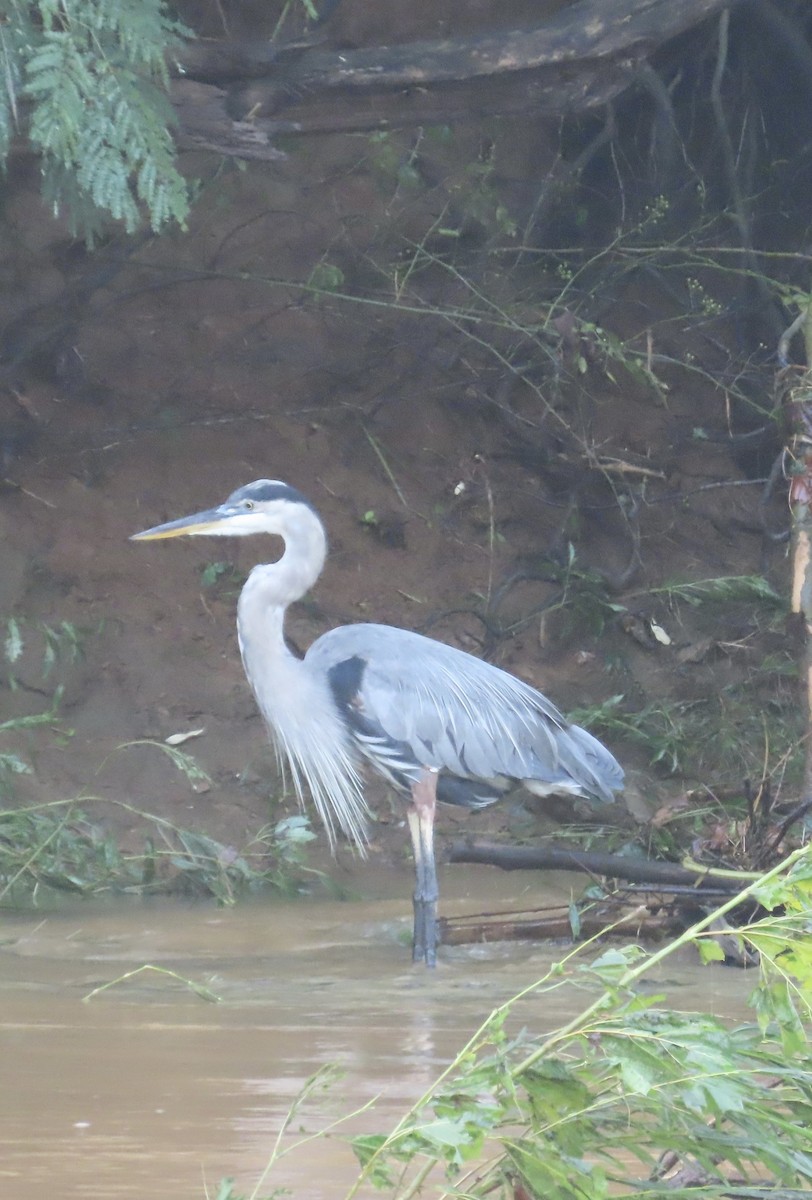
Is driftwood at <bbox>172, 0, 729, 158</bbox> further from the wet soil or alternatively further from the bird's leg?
the bird's leg

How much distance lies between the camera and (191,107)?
5.21 m

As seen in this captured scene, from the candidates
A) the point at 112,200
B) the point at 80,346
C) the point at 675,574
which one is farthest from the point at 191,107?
the point at 675,574

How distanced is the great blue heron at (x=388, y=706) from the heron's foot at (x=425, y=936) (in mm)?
322

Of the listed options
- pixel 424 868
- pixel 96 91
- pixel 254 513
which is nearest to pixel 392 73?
pixel 96 91

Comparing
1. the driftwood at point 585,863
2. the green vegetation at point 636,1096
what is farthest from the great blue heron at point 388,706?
the green vegetation at point 636,1096

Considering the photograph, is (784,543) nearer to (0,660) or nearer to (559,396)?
(559,396)

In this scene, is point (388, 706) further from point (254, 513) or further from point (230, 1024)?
point (230, 1024)

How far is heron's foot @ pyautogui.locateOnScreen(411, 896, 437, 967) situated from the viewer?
4973mm

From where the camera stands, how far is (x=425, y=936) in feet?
16.4

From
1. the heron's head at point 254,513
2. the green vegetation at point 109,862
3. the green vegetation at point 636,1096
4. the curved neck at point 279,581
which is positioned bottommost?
the green vegetation at point 109,862

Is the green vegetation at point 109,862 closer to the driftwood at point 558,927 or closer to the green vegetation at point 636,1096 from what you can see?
the driftwood at point 558,927

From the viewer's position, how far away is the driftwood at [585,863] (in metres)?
4.69

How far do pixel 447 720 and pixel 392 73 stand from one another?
6.68ft

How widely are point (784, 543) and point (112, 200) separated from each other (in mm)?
3981
